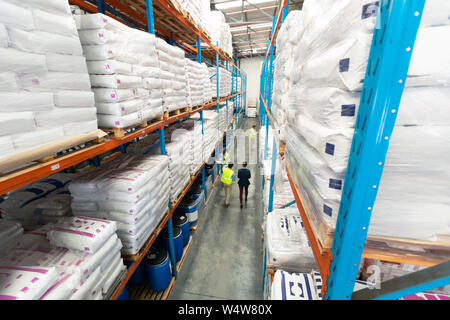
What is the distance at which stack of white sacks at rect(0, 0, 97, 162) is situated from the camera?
1.18 metres

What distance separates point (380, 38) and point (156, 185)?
2.93 metres

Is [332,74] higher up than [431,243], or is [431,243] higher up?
[332,74]

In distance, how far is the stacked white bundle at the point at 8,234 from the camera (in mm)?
1922

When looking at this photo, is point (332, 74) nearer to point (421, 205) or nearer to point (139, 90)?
point (421, 205)

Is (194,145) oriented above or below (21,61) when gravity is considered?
below

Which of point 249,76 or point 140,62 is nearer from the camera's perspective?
point 140,62

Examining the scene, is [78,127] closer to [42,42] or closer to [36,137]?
[36,137]

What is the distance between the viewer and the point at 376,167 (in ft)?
2.77

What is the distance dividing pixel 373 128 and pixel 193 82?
455cm

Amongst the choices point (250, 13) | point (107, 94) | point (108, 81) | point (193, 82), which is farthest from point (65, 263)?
point (250, 13)

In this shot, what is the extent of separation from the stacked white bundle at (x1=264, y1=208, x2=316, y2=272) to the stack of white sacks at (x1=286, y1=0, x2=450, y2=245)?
1.48 m
